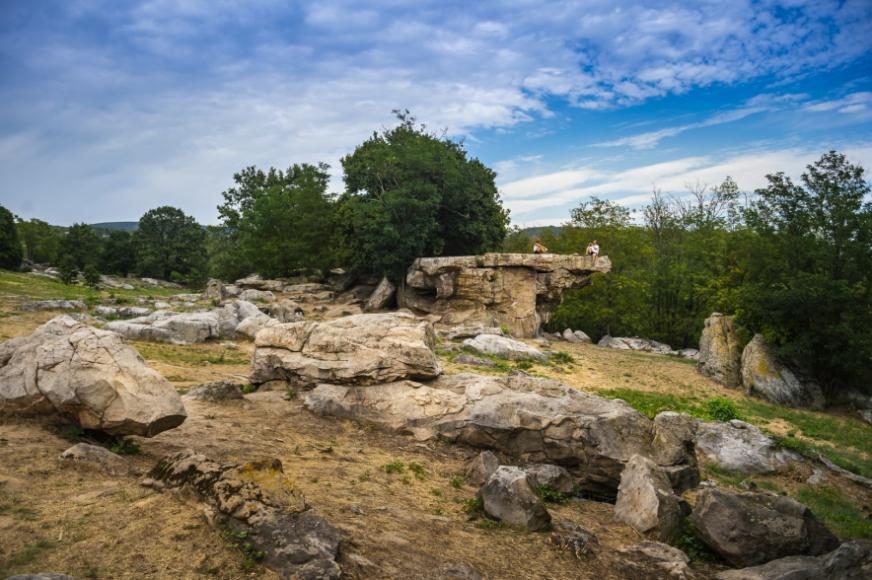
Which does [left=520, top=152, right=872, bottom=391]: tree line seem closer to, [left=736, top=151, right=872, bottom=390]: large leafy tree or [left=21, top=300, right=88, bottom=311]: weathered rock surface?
[left=736, top=151, right=872, bottom=390]: large leafy tree

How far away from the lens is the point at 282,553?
5.35 meters

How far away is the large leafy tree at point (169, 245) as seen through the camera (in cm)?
6600

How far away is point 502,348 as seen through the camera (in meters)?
21.8

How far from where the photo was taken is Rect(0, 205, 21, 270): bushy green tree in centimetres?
4422

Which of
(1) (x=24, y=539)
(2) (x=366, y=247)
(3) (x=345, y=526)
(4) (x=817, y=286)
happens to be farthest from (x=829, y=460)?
(2) (x=366, y=247)

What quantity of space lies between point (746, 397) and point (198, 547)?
72.3 ft

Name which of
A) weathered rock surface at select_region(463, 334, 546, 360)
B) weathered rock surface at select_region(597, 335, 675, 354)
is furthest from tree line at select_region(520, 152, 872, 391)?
weathered rock surface at select_region(463, 334, 546, 360)

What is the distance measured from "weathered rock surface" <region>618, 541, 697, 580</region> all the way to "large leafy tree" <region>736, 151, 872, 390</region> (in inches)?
718

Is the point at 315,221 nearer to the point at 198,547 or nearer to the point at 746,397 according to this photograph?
the point at 746,397

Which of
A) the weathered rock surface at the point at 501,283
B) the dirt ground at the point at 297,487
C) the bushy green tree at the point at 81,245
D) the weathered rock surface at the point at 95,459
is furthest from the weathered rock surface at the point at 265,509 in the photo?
the bushy green tree at the point at 81,245

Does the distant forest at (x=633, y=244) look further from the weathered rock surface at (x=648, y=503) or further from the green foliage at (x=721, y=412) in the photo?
the weathered rock surface at (x=648, y=503)

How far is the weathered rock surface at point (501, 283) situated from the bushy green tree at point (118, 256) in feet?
165

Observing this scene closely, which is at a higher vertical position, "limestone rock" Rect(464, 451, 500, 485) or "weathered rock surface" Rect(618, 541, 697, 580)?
"limestone rock" Rect(464, 451, 500, 485)

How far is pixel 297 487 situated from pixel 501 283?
1027 inches
